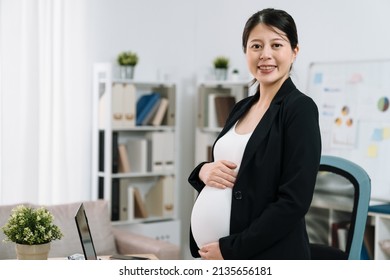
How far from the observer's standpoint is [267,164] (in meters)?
1.46

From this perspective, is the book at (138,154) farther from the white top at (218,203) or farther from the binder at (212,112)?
the white top at (218,203)

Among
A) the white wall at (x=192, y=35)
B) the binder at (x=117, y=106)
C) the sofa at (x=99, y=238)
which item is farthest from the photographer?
the binder at (x=117, y=106)

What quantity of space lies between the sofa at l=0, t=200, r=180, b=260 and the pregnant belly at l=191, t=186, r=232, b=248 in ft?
5.87

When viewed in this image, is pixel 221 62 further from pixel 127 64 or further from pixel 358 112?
pixel 358 112

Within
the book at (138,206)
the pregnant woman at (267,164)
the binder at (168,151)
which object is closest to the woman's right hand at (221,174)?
the pregnant woman at (267,164)

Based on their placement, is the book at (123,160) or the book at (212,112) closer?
the book at (123,160)

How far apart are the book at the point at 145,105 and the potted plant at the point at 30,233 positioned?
260 centimetres

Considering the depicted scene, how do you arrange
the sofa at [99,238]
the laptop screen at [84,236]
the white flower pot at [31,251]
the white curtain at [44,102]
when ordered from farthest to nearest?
the white curtain at [44,102] < the sofa at [99,238] < the white flower pot at [31,251] < the laptop screen at [84,236]

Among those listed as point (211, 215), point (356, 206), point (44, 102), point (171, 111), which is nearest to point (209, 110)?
point (171, 111)

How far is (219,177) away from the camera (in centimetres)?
159

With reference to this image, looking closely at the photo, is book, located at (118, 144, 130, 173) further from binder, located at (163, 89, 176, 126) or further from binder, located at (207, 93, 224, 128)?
binder, located at (207, 93, 224, 128)

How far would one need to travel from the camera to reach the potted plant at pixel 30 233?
2.04 meters
